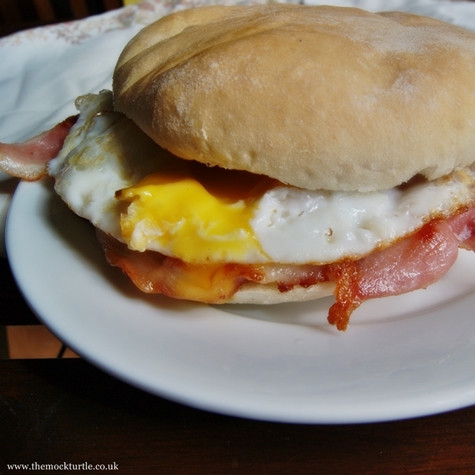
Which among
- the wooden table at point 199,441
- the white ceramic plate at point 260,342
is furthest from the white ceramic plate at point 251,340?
the wooden table at point 199,441

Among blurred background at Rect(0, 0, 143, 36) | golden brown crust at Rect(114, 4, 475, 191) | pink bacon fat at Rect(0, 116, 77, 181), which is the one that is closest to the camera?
golden brown crust at Rect(114, 4, 475, 191)

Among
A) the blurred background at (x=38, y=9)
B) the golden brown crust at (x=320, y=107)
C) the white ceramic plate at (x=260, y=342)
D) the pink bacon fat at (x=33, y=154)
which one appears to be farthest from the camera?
the blurred background at (x=38, y=9)

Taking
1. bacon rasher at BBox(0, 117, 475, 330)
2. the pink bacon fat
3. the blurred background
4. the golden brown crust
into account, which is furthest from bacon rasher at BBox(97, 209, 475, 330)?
the blurred background

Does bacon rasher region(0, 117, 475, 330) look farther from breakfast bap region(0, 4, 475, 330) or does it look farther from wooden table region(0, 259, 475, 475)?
wooden table region(0, 259, 475, 475)

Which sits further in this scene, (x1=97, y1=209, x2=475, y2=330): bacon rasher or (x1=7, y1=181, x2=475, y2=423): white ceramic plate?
(x1=97, y1=209, x2=475, y2=330): bacon rasher

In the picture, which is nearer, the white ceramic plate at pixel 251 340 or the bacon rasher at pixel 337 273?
the white ceramic plate at pixel 251 340

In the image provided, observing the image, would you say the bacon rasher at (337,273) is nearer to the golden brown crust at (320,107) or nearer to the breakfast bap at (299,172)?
the breakfast bap at (299,172)

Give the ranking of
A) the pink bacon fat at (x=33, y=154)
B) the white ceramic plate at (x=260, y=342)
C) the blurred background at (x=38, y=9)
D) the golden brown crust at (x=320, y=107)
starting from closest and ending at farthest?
the white ceramic plate at (x=260, y=342) → the golden brown crust at (x=320, y=107) → the pink bacon fat at (x=33, y=154) → the blurred background at (x=38, y=9)

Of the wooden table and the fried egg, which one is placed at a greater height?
the fried egg
